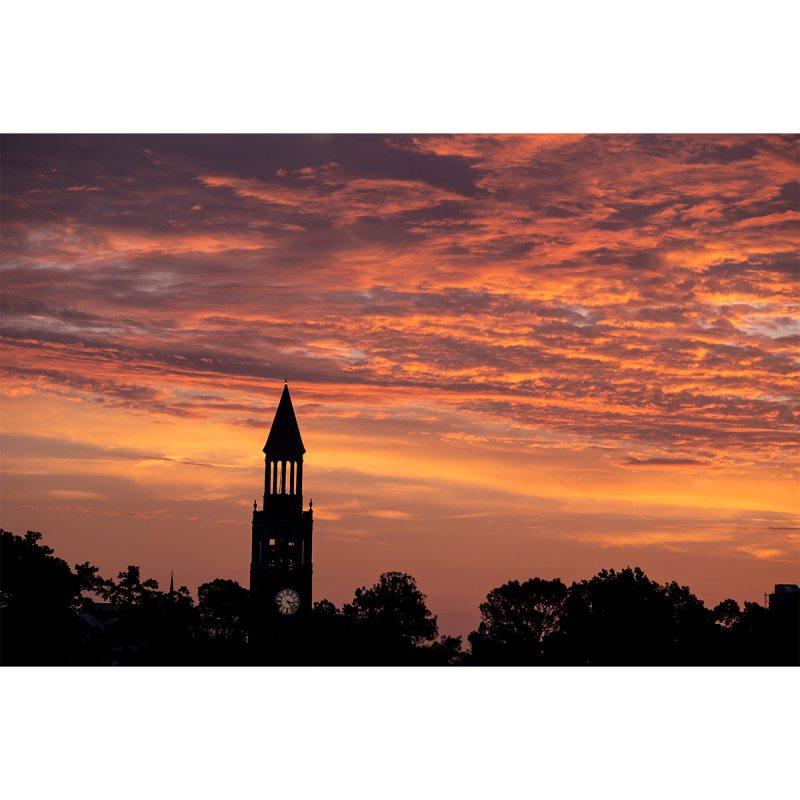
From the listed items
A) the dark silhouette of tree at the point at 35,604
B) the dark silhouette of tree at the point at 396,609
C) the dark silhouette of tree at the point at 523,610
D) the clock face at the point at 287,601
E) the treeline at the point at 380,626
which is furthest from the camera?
the dark silhouette of tree at the point at 523,610

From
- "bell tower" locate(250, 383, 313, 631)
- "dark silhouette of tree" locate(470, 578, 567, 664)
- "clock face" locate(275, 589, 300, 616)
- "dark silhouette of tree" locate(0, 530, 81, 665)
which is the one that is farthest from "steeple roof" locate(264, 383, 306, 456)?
"dark silhouette of tree" locate(470, 578, 567, 664)

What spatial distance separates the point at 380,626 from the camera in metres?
88.4

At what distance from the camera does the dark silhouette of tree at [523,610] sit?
97.6m

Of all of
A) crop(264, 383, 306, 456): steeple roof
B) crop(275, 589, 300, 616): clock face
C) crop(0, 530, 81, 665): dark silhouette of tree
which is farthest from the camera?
crop(275, 589, 300, 616): clock face

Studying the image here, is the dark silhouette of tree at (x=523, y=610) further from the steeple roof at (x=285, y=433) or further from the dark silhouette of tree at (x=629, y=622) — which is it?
the steeple roof at (x=285, y=433)

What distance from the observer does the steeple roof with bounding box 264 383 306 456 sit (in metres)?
76.4

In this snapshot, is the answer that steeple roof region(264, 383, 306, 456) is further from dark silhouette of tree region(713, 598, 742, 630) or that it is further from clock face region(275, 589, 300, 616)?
dark silhouette of tree region(713, 598, 742, 630)

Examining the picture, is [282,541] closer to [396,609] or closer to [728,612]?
[396,609]

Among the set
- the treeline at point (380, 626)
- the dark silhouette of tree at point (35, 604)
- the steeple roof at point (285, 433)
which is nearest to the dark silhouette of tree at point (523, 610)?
the treeline at point (380, 626)

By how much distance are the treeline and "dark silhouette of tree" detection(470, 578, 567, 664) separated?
3.5 inches

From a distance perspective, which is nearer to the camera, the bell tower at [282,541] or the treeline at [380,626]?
the treeline at [380,626]

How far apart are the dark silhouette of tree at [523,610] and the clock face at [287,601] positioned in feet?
65.4

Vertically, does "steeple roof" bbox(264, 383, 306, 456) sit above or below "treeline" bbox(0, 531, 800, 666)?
Result: above

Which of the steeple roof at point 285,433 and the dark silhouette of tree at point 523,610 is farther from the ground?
the steeple roof at point 285,433
